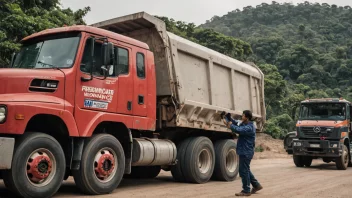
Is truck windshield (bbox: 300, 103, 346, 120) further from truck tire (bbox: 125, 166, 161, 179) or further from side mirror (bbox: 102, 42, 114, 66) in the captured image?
side mirror (bbox: 102, 42, 114, 66)

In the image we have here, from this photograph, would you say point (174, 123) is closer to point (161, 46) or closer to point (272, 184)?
point (161, 46)

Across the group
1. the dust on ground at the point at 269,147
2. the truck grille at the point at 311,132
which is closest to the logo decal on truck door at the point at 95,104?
the truck grille at the point at 311,132

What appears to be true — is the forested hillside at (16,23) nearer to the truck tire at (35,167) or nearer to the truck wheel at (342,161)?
the truck tire at (35,167)

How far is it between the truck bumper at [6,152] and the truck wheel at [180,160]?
4.39m

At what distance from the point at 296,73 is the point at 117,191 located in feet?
161

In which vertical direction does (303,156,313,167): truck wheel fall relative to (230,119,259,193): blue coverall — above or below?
below

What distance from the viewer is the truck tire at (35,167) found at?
5805 mm

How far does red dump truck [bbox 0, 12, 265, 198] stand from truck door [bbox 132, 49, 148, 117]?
0.8 inches

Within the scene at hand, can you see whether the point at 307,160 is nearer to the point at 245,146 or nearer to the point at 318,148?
the point at 318,148

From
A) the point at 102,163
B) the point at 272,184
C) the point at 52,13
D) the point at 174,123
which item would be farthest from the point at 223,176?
the point at 52,13

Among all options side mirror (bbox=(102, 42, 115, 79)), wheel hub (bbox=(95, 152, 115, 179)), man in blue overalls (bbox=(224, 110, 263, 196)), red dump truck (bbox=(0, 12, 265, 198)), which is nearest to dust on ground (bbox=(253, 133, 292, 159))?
red dump truck (bbox=(0, 12, 265, 198))

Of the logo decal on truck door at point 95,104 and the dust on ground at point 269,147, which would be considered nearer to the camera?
the logo decal on truck door at point 95,104

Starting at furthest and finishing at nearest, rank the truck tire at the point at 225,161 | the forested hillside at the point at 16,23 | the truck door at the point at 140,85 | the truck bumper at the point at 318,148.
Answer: the truck bumper at the point at 318,148 → the forested hillside at the point at 16,23 → the truck tire at the point at 225,161 → the truck door at the point at 140,85

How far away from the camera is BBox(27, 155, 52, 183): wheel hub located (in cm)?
598
